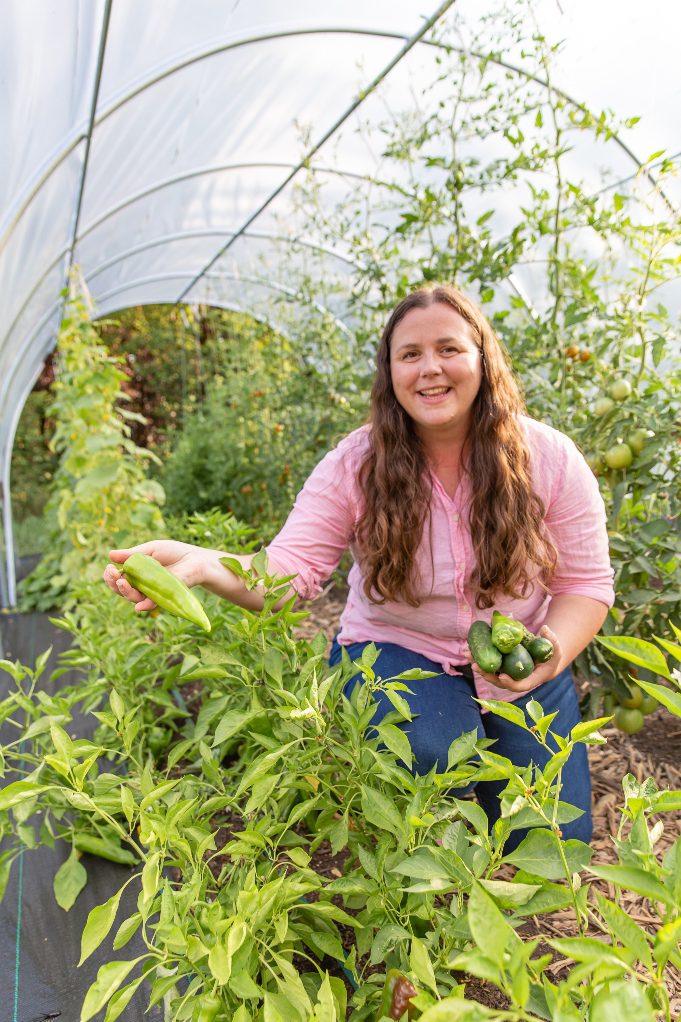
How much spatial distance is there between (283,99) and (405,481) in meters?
3.58

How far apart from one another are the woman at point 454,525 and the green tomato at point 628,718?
324 millimetres

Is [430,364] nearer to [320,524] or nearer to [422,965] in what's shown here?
[320,524]

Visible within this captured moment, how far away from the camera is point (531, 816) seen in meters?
0.98

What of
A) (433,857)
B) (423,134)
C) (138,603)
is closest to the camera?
(433,857)

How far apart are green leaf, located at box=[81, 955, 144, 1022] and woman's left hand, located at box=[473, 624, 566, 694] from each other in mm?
1023

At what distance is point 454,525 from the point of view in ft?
6.89

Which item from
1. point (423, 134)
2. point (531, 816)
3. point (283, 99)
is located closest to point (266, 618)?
point (531, 816)

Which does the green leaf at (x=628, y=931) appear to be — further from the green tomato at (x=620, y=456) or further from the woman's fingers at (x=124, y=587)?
the green tomato at (x=620, y=456)

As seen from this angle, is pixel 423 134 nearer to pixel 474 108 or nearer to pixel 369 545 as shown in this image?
pixel 474 108

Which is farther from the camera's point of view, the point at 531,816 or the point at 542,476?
the point at 542,476

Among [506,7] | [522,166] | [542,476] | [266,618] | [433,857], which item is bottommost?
[433,857]

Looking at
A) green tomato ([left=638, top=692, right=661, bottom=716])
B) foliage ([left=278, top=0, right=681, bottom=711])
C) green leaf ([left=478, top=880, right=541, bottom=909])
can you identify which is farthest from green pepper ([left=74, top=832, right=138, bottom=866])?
green tomato ([left=638, top=692, right=661, bottom=716])

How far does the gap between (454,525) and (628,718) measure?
899 millimetres

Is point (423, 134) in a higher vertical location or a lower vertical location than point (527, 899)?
higher
